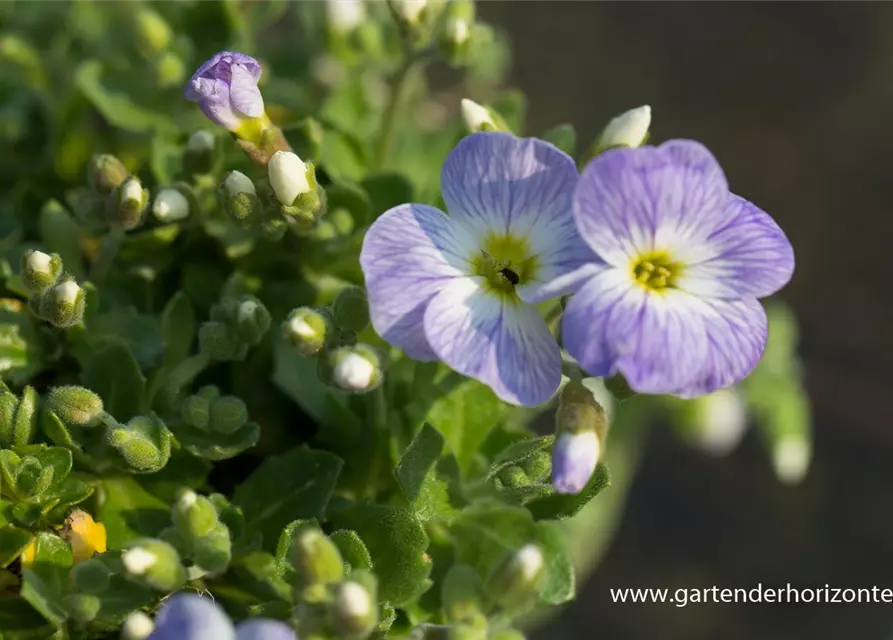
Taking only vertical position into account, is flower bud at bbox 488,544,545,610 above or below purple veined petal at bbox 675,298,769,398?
below

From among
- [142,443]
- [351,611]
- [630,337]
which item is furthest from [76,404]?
[630,337]

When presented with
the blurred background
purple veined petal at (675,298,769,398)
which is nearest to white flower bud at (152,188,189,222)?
purple veined petal at (675,298,769,398)

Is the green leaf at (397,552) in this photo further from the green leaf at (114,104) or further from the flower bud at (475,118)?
the green leaf at (114,104)

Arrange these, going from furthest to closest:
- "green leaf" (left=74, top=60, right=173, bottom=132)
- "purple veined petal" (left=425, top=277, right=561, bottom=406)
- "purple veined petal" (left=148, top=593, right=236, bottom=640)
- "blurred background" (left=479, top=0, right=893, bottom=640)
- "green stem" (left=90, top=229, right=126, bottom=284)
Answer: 1. "blurred background" (left=479, top=0, right=893, bottom=640)
2. "green leaf" (left=74, top=60, right=173, bottom=132)
3. "green stem" (left=90, top=229, right=126, bottom=284)
4. "purple veined petal" (left=425, top=277, right=561, bottom=406)
5. "purple veined petal" (left=148, top=593, right=236, bottom=640)

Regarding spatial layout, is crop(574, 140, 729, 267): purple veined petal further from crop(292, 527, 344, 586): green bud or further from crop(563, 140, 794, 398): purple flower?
crop(292, 527, 344, 586): green bud

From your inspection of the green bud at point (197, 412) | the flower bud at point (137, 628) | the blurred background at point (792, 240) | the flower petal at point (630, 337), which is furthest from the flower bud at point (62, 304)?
the blurred background at point (792, 240)

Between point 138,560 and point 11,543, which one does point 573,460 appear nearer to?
point 138,560
